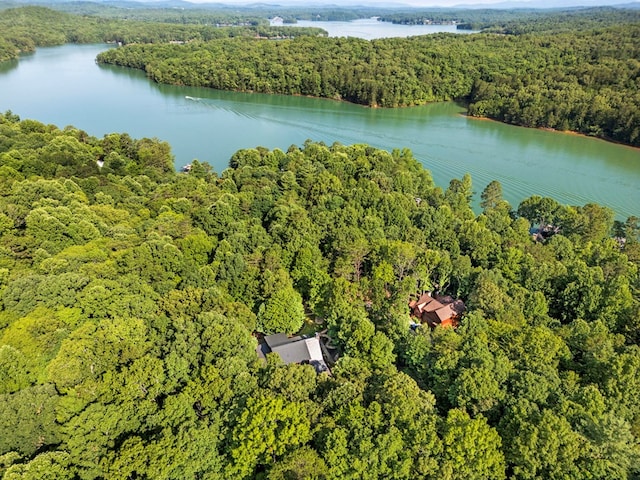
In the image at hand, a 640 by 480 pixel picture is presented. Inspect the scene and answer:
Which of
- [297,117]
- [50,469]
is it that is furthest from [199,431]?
[297,117]

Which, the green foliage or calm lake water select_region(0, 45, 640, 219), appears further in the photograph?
calm lake water select_region(0, 45, 640, 219)

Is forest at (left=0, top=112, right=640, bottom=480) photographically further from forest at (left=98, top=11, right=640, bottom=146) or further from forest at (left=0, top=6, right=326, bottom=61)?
forest at (left=0, top=6, right=326, bottom=61)

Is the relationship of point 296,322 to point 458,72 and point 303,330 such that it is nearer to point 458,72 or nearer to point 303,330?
point 303,330

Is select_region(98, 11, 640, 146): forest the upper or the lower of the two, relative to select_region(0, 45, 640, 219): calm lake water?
upper

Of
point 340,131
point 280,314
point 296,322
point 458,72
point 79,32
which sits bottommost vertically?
point 340,131

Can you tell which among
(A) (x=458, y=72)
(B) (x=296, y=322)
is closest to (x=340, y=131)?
(A) (x=458, y=72)

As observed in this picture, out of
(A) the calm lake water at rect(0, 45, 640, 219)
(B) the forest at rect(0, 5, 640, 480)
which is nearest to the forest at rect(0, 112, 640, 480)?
(B) the forest at rect(0, 5, 640, 480)

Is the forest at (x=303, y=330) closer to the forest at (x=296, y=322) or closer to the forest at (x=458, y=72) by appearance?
the forest at (x=296, y=322)

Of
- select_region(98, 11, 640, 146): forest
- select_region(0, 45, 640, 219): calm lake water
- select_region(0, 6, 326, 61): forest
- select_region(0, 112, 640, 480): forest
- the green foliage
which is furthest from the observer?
select_region(0, 6, 326, 61): forest
